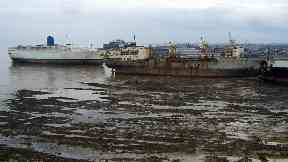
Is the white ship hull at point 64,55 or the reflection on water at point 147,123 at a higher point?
the white ship hull at point 64,55

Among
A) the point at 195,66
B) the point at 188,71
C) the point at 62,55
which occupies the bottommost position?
the point at 188,71

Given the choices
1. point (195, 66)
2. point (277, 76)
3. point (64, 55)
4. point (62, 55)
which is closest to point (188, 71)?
point (195, 66)

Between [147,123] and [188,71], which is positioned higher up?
[188,71]

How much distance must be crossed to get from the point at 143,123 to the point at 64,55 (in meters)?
59.0

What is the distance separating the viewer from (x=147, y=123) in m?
26.2

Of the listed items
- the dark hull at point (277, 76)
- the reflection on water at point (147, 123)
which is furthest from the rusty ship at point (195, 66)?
the reflection on water at point (147, 123)

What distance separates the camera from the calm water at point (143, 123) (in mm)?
18969

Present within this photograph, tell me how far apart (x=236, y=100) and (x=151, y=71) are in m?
24.0

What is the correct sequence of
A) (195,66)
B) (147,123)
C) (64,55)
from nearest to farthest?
(147,123)
(195,66)
(64,55)

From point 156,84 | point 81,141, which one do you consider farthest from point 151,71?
point 81,141

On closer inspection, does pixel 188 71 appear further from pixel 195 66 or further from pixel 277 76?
pixel 277 76

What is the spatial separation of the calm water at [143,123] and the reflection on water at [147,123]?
4 centimetres

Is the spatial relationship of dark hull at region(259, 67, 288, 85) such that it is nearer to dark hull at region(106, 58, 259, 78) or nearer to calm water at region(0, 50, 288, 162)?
calm water at region(0, 50, 288, 162)

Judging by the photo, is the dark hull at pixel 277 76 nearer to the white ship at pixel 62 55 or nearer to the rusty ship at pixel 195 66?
the rusty ship at pixel 195 66
